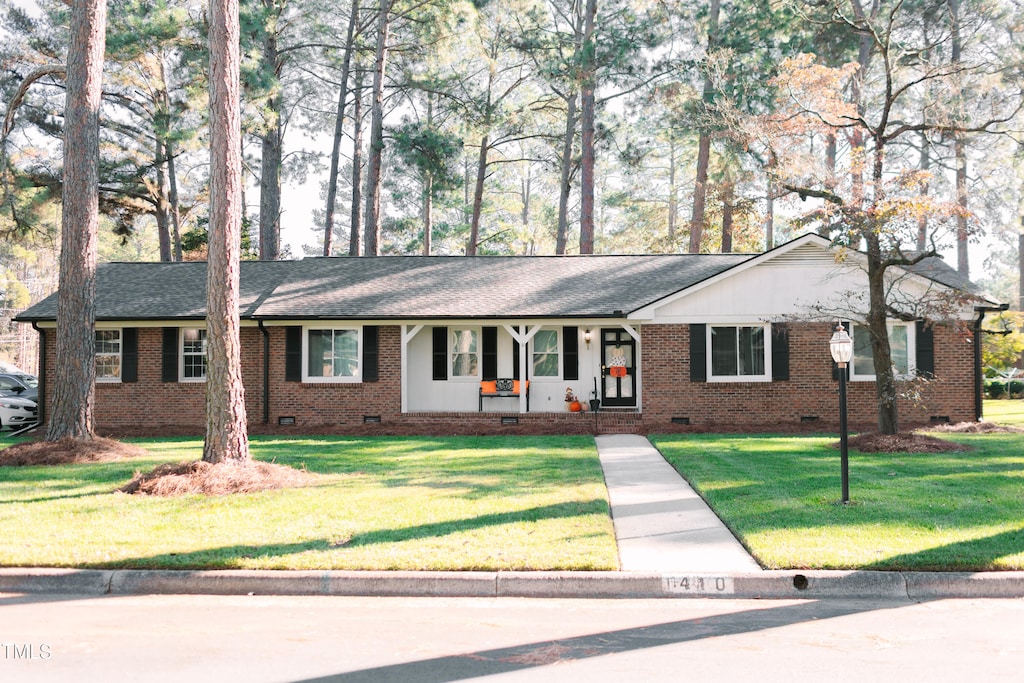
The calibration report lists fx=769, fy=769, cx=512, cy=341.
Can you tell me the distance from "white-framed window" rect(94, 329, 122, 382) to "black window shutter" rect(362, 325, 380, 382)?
6.15 metres

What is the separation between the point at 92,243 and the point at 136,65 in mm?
17205

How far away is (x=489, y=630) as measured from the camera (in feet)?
16.5

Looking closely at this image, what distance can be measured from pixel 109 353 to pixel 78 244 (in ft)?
23.5

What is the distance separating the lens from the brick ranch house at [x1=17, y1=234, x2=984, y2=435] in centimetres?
1733

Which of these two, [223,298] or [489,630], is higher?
[223,298]

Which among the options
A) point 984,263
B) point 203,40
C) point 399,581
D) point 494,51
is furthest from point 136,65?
point 984,263

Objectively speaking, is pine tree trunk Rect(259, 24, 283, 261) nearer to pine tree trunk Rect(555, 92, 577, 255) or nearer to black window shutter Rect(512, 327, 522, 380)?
pine tree trunk Rect(555, 92, 577, 255)

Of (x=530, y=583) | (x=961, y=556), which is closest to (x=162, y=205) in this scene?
(x=530, y=583)

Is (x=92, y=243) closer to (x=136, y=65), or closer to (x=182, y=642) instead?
(x=182, y=642)

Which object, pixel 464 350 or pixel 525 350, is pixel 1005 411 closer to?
pixel 525 350

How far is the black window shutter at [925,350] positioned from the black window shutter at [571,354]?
7.77 m

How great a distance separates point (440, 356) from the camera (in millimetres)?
19453

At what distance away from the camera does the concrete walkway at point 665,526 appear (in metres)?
6.16

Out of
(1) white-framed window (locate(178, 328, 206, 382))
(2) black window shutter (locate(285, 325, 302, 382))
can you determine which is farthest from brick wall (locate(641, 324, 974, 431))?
(1) white-framed window (locate(178, 328, 206, 382))
